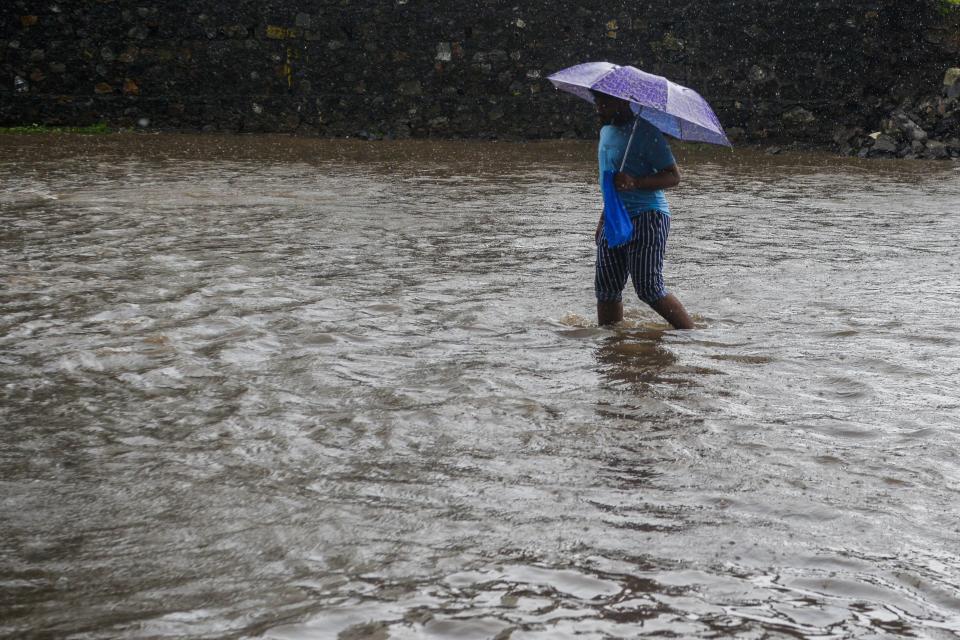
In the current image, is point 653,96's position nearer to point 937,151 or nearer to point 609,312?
point 609,312

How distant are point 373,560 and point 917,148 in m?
14.5

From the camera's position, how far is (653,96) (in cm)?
543

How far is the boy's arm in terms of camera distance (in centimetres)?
560

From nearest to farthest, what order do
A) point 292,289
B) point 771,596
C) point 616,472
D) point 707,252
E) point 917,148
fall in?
point 771,596 → point 616,472 → point 292,289 → point 707,252 → point 917,148

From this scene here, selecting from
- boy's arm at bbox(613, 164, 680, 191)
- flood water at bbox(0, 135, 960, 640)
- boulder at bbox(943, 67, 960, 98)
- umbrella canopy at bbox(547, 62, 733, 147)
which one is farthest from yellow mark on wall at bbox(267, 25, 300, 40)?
boy's arm at bbox(613, 164, 680, 191)

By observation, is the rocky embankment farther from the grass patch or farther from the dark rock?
the grass patch

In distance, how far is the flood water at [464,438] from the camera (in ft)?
9.40

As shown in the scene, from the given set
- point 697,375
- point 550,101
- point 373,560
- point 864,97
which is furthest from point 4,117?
point 373,560

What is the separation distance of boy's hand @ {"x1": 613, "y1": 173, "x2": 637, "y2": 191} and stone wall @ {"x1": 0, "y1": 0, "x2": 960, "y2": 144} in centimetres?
1171

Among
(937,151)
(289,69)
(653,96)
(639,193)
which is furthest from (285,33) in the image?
(653,96)

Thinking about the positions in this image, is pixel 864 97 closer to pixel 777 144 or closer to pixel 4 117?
pixel 777 144

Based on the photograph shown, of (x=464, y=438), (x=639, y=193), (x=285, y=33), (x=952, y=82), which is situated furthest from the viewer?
(x=285, y=33)

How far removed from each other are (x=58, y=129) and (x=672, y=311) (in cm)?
1299

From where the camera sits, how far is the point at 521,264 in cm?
785
